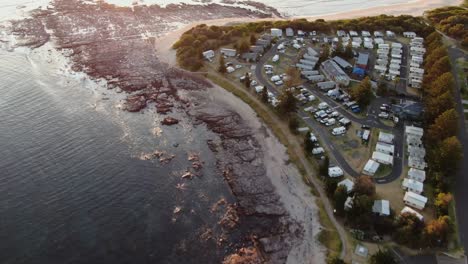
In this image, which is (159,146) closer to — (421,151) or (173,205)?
(173,205)

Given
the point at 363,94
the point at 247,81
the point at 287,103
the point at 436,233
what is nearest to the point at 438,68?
the point at 363,94

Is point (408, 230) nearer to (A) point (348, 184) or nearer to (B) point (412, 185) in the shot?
(B) point (412, 185)

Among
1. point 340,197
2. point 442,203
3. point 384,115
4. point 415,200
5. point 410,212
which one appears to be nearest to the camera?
point 410,212

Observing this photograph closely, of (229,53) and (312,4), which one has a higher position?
(312,4)

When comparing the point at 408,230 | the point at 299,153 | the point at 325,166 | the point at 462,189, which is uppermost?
the point at 325,166

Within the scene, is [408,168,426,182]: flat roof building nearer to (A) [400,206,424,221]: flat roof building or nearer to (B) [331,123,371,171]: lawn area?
(A) [400,206,424,221]: flat roof building

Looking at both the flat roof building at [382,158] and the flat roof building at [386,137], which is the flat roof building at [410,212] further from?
the flat roof building at [386,137]

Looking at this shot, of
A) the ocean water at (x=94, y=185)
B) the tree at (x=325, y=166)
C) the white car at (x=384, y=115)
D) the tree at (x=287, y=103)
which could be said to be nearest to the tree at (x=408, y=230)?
Answer: the tree at (x=325, y=166)
